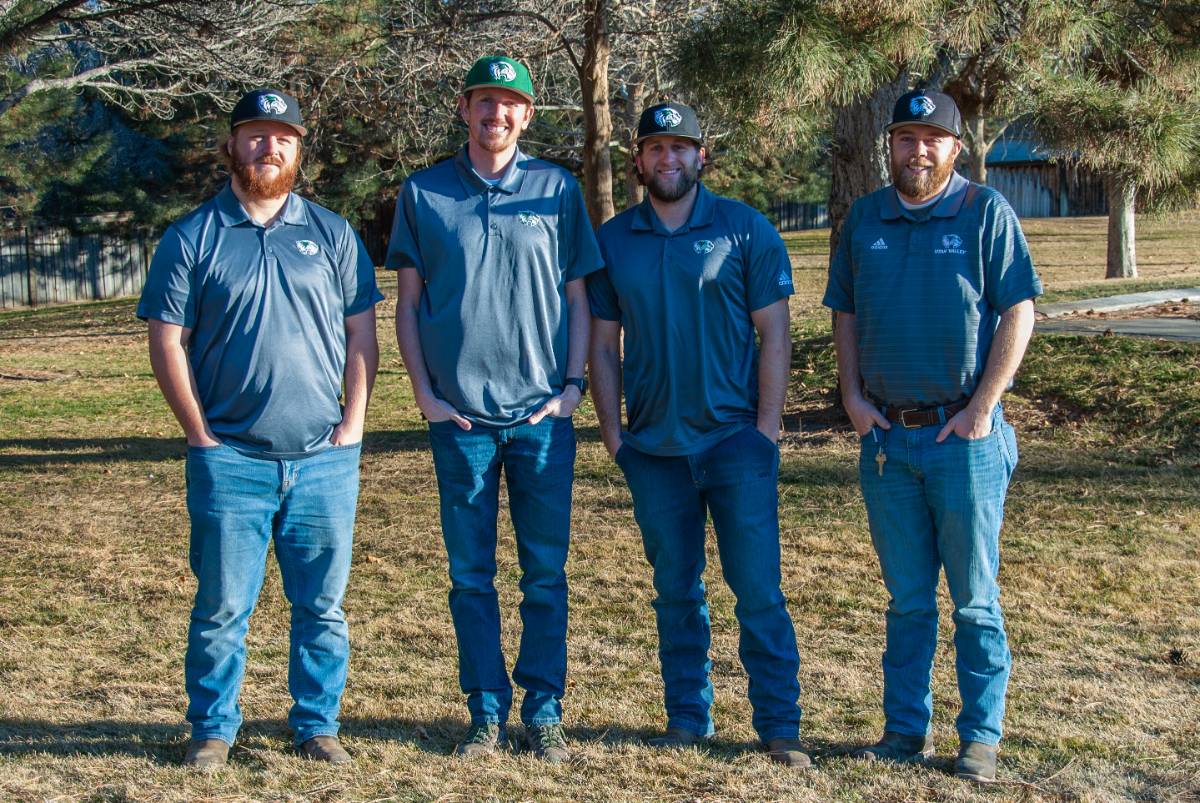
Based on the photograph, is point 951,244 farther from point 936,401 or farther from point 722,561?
point 722,561

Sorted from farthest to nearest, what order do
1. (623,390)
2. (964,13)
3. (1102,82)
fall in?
(1102,82), (964,13), (623,390)

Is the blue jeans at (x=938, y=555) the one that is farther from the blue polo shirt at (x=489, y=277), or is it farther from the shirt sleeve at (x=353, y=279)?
the shirt sleeve at (x=353, y=279)

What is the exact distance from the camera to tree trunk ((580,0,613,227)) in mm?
10938

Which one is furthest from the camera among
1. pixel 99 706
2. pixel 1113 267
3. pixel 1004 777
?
pixel 1113 267

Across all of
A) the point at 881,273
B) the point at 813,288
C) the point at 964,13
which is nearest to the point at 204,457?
the point at 881,273

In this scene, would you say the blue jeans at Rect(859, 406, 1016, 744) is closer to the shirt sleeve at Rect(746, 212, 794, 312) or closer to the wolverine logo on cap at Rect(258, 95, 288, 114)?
the shirt sleeve at Rect(746, 212, 794, 312)

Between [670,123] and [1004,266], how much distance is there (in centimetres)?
112

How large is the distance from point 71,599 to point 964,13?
226 inches

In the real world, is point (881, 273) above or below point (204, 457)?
above

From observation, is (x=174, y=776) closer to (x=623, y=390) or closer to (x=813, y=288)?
(x=623, y=390)

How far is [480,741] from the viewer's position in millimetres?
4137

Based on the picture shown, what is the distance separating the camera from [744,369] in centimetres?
411

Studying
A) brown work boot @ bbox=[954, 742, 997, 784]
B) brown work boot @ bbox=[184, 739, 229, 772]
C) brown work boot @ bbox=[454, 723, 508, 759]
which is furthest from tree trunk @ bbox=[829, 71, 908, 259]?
brown work boot @ bbox=[184, 739, 229, 772]

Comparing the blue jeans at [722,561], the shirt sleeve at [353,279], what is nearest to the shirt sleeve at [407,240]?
the shirt sleeve at [353,279]
